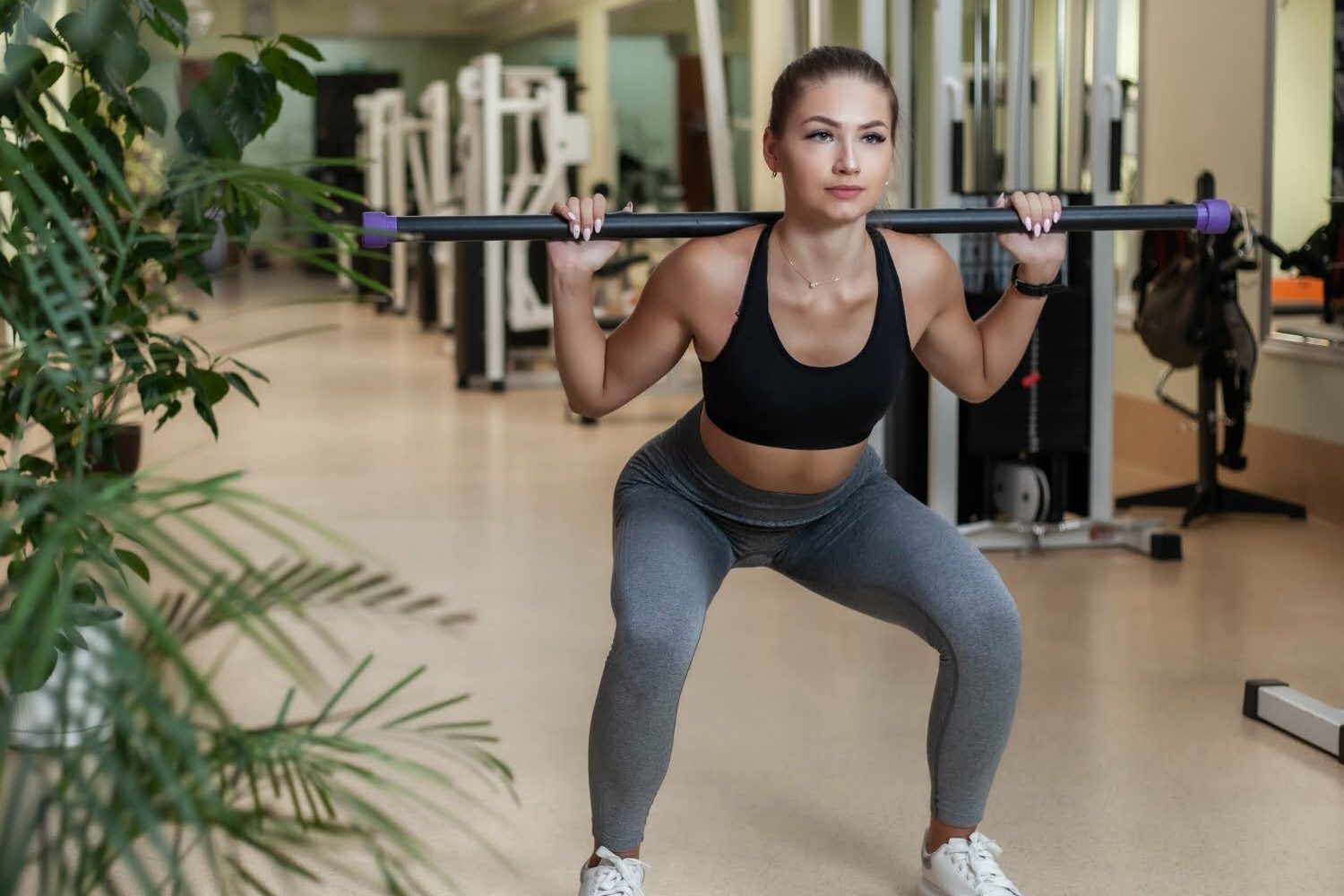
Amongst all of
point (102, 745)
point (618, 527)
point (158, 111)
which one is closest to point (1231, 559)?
point (618, 527)

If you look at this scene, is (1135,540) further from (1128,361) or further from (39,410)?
(39,410)

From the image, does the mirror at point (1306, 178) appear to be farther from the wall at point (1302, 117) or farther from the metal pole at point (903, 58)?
the metal pole at point (903, 58)

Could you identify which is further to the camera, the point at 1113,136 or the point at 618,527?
the point at 1113,136

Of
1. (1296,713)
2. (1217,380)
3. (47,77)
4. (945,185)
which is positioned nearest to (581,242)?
(47,77)

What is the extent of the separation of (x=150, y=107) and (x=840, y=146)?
864mm

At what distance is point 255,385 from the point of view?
9250mm

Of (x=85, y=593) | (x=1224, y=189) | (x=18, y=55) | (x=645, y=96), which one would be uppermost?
(x=645, y=96)

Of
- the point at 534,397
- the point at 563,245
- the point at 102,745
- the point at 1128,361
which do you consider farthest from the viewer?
the point at 534,397

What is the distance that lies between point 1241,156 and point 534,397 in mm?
4195

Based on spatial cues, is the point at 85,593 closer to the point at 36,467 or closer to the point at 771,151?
the point at 36,467

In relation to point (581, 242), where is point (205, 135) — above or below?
above

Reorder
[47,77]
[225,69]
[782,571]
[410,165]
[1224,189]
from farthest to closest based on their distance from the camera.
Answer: [410,165] < [1224,189] < [782,571] < [225,69] < [47,77]

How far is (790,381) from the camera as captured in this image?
226 cm

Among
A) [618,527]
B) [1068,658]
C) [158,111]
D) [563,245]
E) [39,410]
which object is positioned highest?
[158,111]
